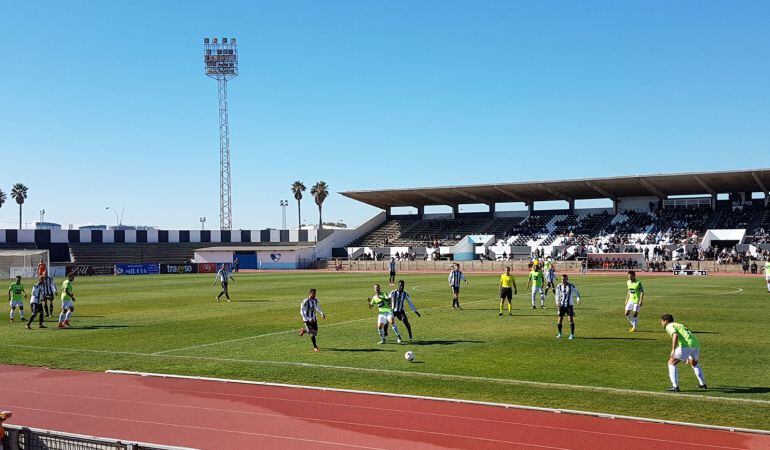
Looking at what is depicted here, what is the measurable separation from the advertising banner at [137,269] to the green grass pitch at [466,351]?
4312 cm

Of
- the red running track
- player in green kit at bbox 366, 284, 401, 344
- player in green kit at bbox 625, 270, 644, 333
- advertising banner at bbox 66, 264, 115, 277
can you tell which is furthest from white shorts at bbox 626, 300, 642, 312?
advertising banner at bbox 66, 264, 115, 277

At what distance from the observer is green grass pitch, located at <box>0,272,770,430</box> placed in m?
14.4

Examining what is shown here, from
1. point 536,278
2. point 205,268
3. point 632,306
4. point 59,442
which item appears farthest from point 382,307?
point 205,268

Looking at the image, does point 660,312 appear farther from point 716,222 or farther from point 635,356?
point 716,222

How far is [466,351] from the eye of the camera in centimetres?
1966

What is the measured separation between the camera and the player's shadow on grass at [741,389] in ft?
46.8

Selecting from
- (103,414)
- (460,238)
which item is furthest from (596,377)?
(460,238)

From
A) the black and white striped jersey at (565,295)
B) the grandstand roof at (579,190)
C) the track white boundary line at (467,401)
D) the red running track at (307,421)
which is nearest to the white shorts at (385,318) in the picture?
the black and white striped jersey at (565,295)

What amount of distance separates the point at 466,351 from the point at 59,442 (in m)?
12.4

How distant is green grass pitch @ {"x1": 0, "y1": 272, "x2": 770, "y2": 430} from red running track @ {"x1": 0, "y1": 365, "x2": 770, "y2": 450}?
98cm

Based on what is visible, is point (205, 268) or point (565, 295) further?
point (205, 268)

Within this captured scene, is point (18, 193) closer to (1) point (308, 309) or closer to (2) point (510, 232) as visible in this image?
(2) point (510, 232)

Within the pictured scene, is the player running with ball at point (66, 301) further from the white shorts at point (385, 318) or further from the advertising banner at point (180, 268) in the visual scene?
the advertising banner at point (180, 268)

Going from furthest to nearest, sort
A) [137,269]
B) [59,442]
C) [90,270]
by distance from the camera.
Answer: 1. [137,269]
2. [90,270]
3. [59,442]
